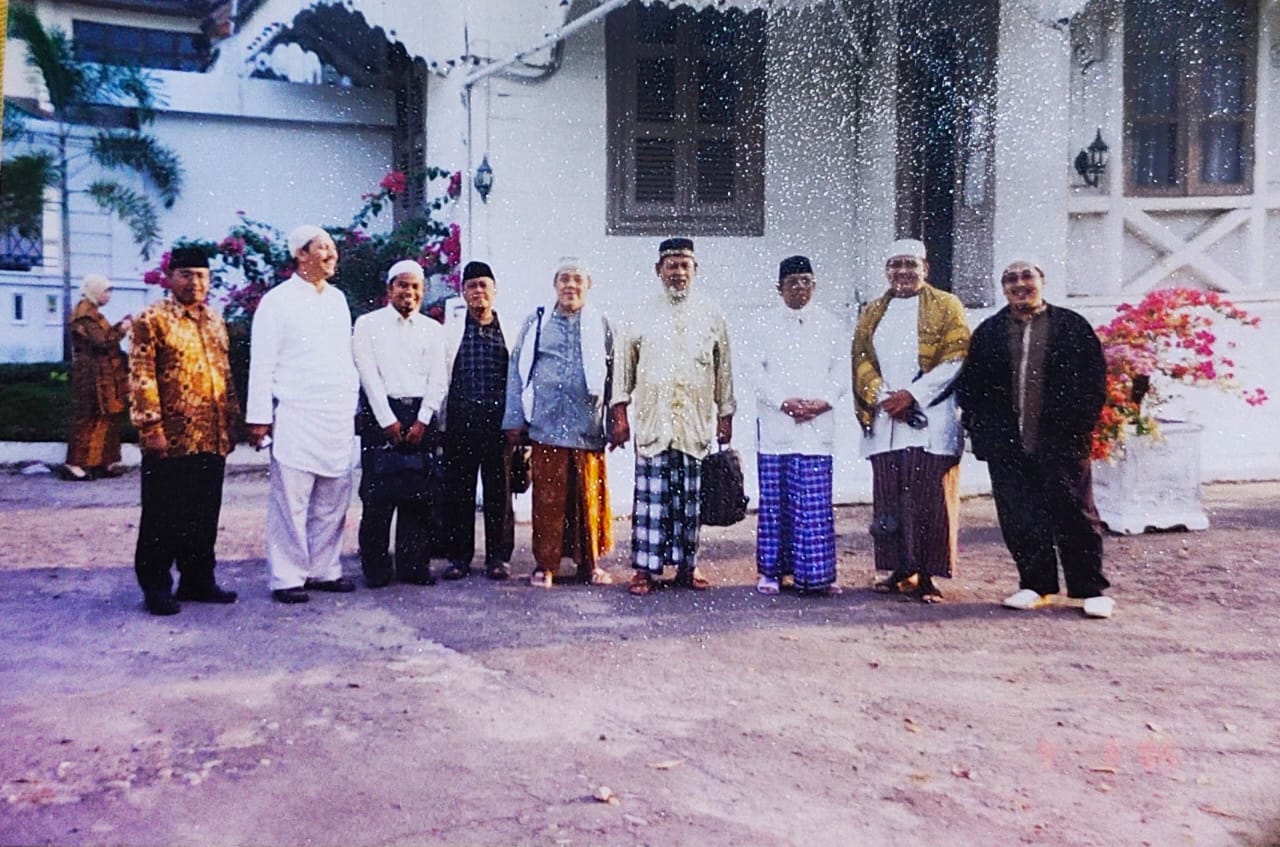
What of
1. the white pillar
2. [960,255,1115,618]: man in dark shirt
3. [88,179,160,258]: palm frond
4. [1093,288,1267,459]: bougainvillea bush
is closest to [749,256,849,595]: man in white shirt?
[960,255,1115,618]: man in dark shirt

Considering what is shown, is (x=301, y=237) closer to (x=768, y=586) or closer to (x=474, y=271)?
(x=474, y=271)

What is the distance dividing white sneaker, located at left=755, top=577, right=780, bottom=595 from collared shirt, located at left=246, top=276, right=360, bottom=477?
2.32 metres

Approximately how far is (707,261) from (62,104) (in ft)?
31.2

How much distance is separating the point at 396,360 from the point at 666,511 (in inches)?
65.4

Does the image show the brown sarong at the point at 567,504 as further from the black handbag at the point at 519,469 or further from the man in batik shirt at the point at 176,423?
the man in batik shirt at the point at 176,423

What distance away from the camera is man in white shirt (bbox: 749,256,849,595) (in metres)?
6.78

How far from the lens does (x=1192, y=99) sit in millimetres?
10688

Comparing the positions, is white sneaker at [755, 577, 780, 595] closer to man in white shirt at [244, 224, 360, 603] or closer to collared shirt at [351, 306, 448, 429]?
collared shirt at [351, 306, 448, 429]

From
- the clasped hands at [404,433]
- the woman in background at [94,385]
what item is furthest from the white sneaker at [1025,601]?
the woman in background at [94,385]

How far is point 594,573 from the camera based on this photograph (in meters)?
7.28

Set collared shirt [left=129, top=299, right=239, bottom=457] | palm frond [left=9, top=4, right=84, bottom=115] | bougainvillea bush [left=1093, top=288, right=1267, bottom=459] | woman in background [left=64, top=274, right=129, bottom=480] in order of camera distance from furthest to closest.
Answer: palm frond [left=9, top=4, right=84, bottom=115] < woman in background [left=64, top=274, right=129, bottom=480] < bougainvillea bush [left=1093, top=288, right=1267, bottom=459] < collared shirt [left=129, top=299, right=239, bottom=457]

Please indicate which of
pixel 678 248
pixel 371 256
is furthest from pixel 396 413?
pixel 371 256

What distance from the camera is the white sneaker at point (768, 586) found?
274 inches

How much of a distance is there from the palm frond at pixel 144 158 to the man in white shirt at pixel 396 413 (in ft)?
28.9
